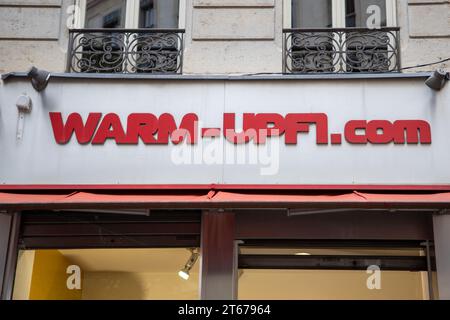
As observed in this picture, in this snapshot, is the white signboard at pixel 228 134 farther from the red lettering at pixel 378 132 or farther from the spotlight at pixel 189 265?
the spotlight at pixel 189 265

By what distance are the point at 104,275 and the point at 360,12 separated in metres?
4.16

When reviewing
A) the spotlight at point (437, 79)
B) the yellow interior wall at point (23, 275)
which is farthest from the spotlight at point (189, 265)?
the spotlight at point (437, 79)

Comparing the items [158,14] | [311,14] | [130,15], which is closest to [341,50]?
[311,14]

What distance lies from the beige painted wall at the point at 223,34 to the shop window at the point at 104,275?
2103 mm

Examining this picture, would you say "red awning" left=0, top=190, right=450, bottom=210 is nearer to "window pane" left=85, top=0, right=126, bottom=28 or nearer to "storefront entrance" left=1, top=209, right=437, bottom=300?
"storefront entrance" left=1, top=209, right=437, bottom=300

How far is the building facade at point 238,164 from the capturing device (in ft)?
24.3

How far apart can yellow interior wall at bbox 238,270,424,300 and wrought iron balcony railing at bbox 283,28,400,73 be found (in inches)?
88.7

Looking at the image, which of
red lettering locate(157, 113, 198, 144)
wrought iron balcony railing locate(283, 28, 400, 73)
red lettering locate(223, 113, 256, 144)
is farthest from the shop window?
wrought iron balcony railing locate(283, 28, 400, 73)

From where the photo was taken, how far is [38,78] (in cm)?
773

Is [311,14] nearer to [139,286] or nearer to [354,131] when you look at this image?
[354,131]

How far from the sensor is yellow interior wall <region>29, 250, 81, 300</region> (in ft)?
24.6

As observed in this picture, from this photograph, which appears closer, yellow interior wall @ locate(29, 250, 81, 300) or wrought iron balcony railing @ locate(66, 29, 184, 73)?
yellow interior wall @ locate(29, 250, 81, 300)

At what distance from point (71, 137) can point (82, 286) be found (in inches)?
62.6
